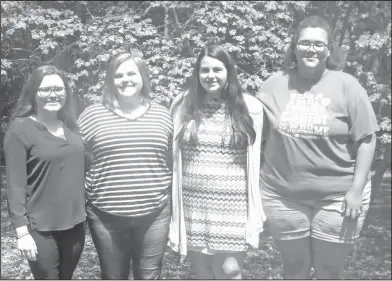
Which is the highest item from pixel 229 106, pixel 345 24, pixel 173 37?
pixel 345 24

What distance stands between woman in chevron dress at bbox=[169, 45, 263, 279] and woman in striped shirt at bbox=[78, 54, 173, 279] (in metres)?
0.09

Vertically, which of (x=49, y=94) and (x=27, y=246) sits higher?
(x=49, y=94)

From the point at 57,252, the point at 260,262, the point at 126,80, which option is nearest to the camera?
the point at 57,252

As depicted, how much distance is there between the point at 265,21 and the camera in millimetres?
5883

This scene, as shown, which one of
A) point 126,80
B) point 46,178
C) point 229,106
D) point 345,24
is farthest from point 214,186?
point 345,24

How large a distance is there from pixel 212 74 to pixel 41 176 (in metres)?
1.00

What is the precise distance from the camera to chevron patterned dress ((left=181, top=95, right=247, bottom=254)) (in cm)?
288

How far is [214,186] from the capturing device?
290 centimetres

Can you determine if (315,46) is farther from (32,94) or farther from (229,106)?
(32,94)

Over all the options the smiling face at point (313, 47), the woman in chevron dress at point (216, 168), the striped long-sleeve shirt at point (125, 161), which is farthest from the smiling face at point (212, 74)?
the smiling face at point (313, 47)

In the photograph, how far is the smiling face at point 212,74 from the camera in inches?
112

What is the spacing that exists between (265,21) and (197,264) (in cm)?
351

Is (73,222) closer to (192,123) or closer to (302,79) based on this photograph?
(192,123)

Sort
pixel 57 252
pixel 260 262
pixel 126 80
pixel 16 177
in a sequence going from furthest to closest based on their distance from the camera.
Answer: pixel 260 262
pixel 126 80
pixel 57 252
pixel 16 177
